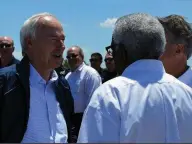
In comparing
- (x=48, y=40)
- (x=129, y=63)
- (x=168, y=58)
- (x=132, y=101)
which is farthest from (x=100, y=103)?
(x=168, y=58)

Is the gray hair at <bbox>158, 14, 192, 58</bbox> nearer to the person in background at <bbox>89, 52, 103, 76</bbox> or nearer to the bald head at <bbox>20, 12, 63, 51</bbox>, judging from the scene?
the bald head at <bbox>20, 12, 63, 51</bbox>

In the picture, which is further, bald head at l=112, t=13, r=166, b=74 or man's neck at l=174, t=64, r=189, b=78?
man's neck at l=174, t=64, r=189, b=78

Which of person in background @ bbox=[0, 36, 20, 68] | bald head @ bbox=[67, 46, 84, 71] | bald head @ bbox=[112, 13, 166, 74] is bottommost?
bald head @ bbox=[67, 46, 84, 71]

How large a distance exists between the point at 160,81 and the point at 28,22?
1.35 m

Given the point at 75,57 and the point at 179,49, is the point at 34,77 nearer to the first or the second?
the point at 179,49

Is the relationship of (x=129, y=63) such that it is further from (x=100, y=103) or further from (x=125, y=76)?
(x=100, y=103)

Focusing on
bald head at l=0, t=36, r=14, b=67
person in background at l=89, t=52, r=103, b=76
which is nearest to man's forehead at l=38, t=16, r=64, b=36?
bald head at l=0, t=36, r=14, b=67

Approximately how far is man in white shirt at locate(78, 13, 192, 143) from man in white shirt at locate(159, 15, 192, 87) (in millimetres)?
1127

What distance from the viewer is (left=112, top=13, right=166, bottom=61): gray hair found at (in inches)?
84.5

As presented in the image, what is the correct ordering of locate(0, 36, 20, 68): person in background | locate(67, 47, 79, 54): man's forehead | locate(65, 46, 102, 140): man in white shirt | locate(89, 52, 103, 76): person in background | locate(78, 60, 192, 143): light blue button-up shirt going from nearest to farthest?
locate(78, 60, 192, 143): light blue button-up shirt, locate(0, 36, 20, 68): person in background, locate(65, 46, 102, 140): man in white shirt, locate(67, 47, 79, 54): man's forehead, locate(89, 52, 103, 76): person in background

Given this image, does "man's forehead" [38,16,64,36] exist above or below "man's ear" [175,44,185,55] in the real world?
above

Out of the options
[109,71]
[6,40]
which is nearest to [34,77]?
[6,40]

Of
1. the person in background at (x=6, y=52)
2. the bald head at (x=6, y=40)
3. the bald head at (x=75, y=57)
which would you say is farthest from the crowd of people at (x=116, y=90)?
the bald head at (x=75, y=57)

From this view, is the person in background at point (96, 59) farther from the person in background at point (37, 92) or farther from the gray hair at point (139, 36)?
the gray hair at point (139, 36)
